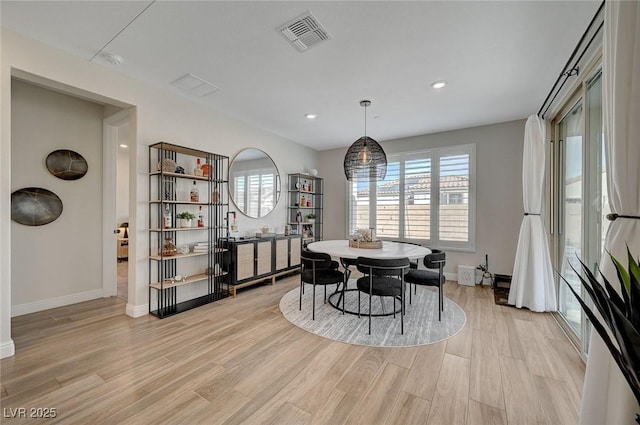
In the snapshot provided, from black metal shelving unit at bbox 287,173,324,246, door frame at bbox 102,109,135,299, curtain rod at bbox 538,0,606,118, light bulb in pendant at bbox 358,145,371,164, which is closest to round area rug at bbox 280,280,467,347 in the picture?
light bulb in pendant at bbox 358,145,371,164

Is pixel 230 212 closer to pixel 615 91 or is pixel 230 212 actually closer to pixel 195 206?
pixel 195 206

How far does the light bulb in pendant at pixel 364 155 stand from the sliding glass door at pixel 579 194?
203cm

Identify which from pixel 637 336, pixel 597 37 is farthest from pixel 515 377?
pixel 597 37

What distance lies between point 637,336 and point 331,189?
5502 millimetres

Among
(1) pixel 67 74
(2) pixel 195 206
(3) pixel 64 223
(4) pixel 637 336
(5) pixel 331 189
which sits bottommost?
(4) pixel 637 336

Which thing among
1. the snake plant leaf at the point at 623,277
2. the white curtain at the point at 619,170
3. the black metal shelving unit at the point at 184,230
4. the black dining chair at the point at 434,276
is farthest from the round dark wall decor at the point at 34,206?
the white curtain at the point at 619,170

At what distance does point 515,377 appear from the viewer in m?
2.00

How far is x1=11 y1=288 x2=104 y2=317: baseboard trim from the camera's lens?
3041 millimetres

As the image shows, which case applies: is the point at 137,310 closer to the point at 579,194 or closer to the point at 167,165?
the point at 167,165

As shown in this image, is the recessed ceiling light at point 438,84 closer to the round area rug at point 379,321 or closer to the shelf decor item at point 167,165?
the round area rug at point 379,321

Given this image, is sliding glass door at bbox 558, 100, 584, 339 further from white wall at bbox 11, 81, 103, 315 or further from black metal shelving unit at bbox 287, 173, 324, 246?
white wall at bbox 11, 81, 103, 315

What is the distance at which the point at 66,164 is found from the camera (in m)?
3.40

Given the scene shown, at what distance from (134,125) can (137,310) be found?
217 centimetres

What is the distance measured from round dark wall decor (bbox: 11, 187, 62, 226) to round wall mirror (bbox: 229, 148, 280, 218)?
213 cm
